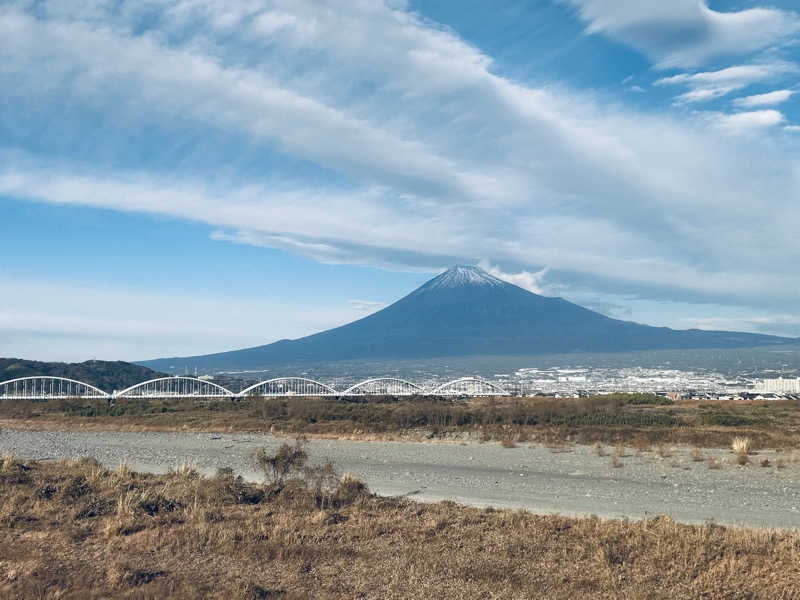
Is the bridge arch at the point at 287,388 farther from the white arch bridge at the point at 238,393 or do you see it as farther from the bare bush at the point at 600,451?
the bare bush at the point at 600,451

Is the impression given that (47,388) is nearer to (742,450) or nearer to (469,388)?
(469,388)

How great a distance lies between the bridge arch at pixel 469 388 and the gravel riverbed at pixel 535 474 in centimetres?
4047

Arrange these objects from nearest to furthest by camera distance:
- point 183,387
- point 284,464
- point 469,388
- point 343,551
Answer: point 343,551 → point 284,464 → point 469,388 → point 183,387

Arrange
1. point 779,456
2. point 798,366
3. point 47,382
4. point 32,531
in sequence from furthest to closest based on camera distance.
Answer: point 798,366
point 47,382
point 779,456
point 32,531

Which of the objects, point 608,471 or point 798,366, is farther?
point 798,366

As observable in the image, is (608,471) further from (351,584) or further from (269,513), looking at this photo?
(351,584)

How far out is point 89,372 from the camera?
95.9 meters

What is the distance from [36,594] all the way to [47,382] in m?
83.1

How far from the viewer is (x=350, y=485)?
1265cm

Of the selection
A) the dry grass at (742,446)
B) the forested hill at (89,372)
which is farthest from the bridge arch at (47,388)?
the dry grass at (742,446)

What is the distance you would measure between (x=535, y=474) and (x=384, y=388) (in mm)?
53746

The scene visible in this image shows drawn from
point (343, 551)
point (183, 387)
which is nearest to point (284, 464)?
point (343, 551)

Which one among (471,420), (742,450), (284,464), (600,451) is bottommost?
(471,420)

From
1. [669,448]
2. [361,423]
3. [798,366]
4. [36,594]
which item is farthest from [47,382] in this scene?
[798,366]
